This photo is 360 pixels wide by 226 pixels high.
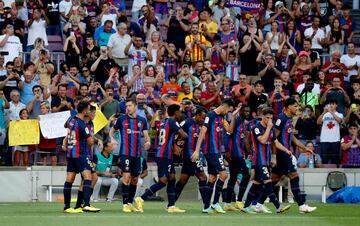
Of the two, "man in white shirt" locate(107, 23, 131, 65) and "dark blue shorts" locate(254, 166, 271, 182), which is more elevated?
"man in white shirt" locate(107, 23, 131, 65)

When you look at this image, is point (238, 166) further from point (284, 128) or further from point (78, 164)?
point (78, 164)

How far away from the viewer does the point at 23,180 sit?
1146 inches

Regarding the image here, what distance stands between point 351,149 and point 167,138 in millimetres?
7937

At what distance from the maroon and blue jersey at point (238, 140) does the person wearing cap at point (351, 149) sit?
20.4 ft

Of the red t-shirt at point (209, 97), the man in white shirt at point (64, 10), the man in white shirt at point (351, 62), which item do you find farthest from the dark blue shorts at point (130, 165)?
the man in white shirt at point (351, 62)

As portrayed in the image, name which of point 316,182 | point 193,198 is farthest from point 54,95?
point 316,182

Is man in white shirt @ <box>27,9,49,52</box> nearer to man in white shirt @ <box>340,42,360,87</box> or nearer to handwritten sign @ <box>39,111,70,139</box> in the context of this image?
handwritten sign @ <box>39,111,70,139</box>

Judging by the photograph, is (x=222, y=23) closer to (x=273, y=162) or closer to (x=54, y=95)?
(x=54, y=95)

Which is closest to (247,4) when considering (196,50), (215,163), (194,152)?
(196,50)

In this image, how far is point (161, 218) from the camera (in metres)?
21.8

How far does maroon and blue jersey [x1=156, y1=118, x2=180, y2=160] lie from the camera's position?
77.5 feet

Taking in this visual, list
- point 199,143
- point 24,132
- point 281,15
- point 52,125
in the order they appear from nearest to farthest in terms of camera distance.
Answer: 1. point 199,143
2. point 24,132
3. point 52,125
4. point 281,15

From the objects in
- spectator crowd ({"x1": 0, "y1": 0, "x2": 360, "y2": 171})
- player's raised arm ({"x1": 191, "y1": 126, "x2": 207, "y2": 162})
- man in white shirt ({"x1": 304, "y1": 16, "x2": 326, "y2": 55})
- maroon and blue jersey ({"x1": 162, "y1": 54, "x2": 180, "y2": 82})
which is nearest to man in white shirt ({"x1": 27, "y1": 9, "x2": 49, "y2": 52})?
spectator crowd ({"x1": 0, "y1": 0, "x2": 360, "y2": 171})

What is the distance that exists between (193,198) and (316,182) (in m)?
3.05
